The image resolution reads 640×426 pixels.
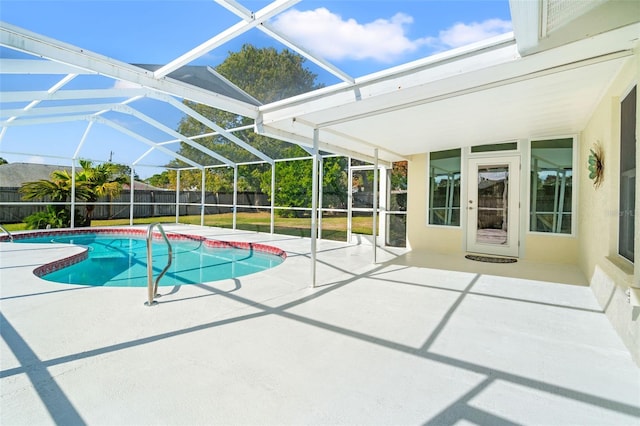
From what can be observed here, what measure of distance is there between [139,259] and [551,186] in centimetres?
940

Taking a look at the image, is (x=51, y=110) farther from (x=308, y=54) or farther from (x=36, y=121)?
(x=308, y=54)

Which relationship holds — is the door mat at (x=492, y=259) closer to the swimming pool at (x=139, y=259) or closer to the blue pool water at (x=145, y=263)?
the swimming pool at (x=139, y=259)

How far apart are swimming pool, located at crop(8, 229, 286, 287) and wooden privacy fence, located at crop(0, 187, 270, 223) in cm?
228

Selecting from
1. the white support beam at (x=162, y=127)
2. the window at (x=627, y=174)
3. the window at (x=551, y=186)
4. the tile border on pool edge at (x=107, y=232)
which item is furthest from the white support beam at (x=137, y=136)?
the window at (x=627, y=174)

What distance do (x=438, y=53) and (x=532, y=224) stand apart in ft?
16.7

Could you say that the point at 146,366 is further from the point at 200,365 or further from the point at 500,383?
the point at 500,383

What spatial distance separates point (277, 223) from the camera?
12.8 meters

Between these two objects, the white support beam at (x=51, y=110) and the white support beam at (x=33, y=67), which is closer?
the white support beam at (x=33, y=67)

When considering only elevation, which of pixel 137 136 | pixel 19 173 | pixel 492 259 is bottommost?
pixel 492 259

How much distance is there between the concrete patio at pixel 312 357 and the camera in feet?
5.59

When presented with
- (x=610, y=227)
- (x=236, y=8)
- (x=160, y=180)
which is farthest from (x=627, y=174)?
(x=160, y=180)

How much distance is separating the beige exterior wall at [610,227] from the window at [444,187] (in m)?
2.53

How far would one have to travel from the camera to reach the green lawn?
963 cm

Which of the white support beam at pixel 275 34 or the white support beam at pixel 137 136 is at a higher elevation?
the white support beam at pixel 137 136
